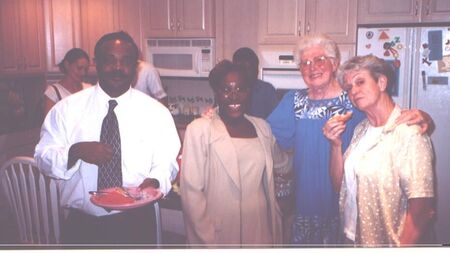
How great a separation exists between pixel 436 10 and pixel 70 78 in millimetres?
1509

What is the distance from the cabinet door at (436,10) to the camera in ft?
6.04

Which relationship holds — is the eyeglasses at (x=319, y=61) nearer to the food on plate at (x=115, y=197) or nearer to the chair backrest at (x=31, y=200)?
the food on plate at (x=115, y=197)

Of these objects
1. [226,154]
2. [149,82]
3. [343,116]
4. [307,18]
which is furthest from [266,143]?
[307,18]

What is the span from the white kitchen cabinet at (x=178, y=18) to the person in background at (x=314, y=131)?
2.69 ft

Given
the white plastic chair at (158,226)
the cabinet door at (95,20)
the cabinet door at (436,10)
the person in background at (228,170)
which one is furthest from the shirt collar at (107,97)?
the cabinet door at (436,10)

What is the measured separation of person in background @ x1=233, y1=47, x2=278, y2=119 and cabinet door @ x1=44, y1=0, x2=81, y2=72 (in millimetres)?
616

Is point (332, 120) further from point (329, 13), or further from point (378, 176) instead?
point (329, 13)

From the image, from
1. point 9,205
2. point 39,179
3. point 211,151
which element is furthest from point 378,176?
point 9,205

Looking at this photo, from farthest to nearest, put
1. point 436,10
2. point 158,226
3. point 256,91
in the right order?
1. point 436,10
2. point 256,91
3. point 158,226

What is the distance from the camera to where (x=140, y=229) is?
1.44m

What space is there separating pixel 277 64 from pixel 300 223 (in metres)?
0.93

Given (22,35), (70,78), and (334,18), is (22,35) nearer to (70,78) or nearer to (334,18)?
(70,78)

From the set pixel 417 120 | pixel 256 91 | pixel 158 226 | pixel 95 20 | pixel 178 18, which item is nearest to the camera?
pixel 417 120

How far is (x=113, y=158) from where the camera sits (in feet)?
4.57
